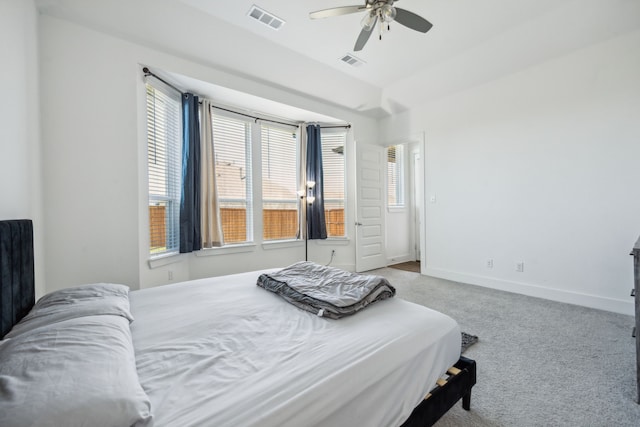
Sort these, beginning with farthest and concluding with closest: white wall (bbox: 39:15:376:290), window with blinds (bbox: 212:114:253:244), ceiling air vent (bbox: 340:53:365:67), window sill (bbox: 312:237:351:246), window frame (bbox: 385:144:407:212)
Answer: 1. window frame (bbox: 385:144:407:212)
2. window sill (bbox: 312:237:351:246)
3. window with blinds (bbox: 212:114:253:244)
4. ceiling air vent (bbox: 340:53:365:67)
5. white wall (bbox: 39:15:376:290)

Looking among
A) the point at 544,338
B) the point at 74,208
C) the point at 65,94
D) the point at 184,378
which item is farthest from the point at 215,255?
the point at 544,338

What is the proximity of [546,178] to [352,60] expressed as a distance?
2805 mm

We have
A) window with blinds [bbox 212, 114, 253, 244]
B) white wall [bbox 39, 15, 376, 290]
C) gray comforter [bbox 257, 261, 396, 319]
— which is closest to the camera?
gray comforter [bbox 257, 261, 396, 319]

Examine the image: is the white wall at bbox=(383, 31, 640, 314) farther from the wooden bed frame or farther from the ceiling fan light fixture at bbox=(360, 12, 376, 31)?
the wooden bed frame

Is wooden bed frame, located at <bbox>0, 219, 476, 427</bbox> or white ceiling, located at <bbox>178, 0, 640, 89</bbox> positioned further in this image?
white ceiling, located at <bbox>178, 0, 640, 89</bbox>

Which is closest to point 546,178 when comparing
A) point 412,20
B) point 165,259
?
point 412,20

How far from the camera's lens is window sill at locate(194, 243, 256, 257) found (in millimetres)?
3505

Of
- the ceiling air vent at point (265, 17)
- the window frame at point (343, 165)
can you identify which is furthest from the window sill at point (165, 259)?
the ceiling air vent at point (265, 17)

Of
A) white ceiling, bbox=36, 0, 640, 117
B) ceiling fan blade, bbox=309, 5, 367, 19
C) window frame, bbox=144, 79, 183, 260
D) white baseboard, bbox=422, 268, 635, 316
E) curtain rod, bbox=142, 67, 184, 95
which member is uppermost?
white ceiling, bbox=36, 0, 640, 117

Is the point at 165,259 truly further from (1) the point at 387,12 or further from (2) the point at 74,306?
(1) the point at 387,12

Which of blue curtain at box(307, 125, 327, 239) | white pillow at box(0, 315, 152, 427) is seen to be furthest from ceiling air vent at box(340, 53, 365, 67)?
white pillow at box(0, 315, 152, 427)

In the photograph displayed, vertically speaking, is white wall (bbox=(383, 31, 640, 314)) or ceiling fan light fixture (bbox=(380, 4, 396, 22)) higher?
ceiling fan light fixture (bbox=(380, 4, 396, 22))

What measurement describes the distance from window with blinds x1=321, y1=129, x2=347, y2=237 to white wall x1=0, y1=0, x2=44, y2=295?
3469 millimetres

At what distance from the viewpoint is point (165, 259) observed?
118 inches
